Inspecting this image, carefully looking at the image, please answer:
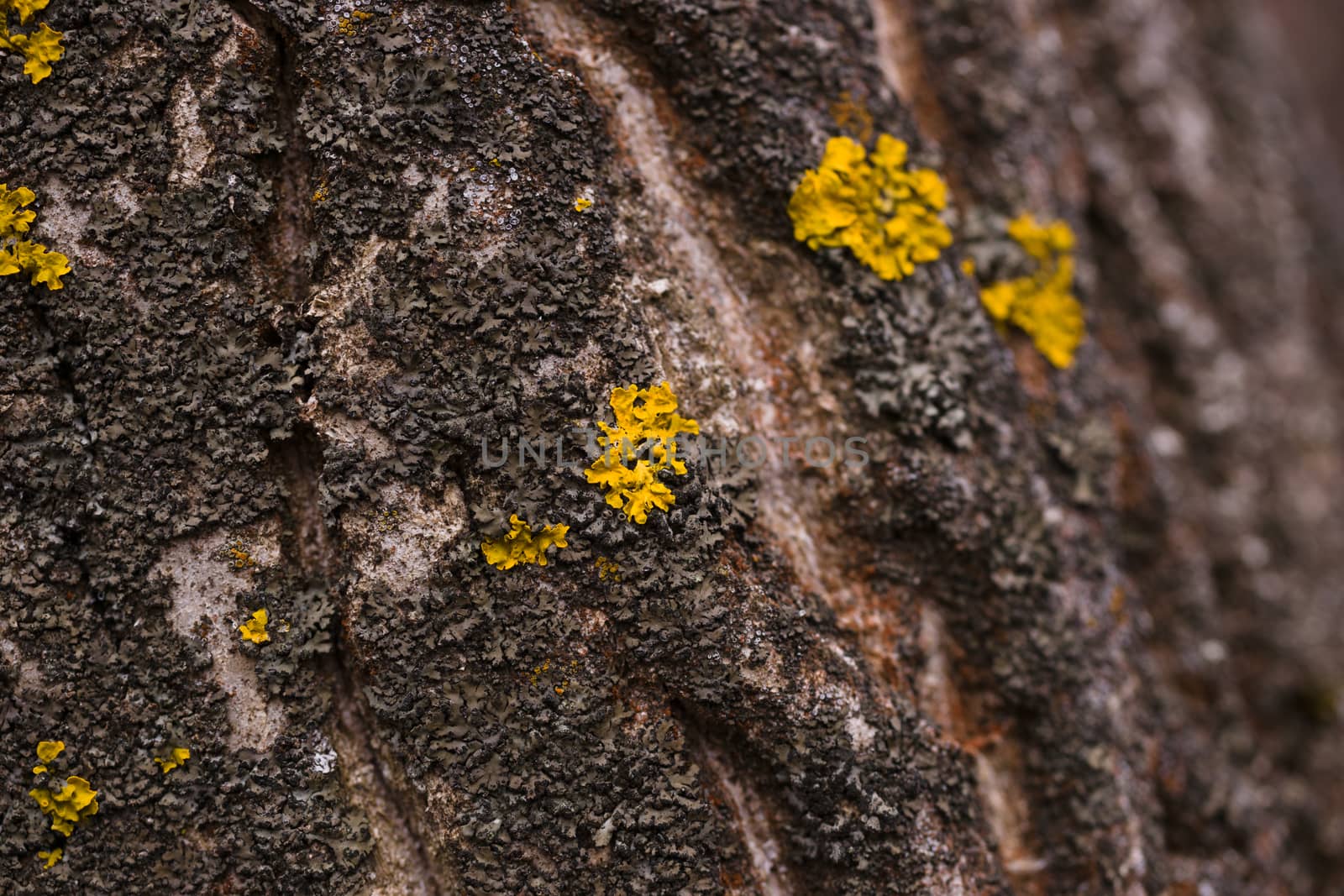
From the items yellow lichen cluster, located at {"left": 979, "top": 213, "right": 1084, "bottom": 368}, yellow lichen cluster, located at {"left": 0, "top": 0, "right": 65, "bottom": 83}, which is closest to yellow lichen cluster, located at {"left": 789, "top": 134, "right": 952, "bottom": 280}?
yellow lichen cluster, located at {"left": 979, "top": 213, "right": 1084, "bottom": 368}

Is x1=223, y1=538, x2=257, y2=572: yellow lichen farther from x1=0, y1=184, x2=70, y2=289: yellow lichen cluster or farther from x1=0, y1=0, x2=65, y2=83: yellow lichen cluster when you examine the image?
x1=0, y1=0, x2=65, y2=83: yellow lichen cluster

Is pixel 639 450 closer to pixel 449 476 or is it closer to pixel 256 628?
pixel 449 476

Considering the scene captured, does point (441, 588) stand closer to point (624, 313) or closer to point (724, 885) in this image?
point (624, 313)

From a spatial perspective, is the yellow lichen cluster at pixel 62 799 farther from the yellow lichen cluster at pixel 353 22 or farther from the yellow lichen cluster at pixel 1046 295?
the yellow lichen cluster at pixel 1046 295

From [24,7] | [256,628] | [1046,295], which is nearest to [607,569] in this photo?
[256,628]

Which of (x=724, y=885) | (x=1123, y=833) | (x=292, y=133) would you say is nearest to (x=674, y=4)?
(x=292, y=133)
